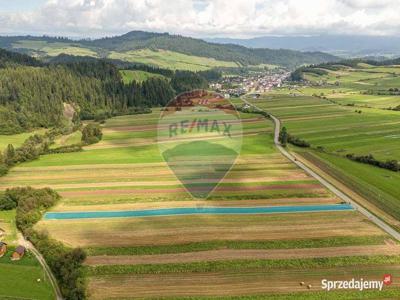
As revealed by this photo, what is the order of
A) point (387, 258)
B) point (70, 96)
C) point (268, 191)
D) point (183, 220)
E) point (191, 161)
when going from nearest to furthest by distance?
point (387, 258) < point (183, 220) < point (191, 161) < point (268, 191) < point (70, 96)

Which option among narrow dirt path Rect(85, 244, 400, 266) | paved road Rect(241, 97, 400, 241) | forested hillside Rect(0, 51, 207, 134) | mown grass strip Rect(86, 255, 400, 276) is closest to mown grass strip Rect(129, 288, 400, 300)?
mown grass strip Rect(86, 255, 400, 276)

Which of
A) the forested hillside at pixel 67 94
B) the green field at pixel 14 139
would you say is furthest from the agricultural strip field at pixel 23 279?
the forested hillside at pixel 67 94

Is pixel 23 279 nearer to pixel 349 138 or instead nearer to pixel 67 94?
pixel 349 138

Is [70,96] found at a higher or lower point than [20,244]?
higher

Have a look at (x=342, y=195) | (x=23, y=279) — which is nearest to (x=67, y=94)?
(x=342, y=195)

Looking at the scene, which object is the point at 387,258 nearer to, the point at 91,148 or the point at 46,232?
the point at 46,232

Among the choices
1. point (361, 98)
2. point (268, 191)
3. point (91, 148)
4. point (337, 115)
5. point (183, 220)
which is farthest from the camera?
point (361, 98)

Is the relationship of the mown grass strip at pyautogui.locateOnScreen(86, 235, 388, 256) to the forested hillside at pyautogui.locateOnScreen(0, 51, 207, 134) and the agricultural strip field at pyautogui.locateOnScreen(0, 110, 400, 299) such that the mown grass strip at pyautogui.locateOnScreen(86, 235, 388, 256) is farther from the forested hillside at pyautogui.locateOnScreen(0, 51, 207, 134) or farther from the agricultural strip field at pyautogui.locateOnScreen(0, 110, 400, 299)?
the forested hillside at pyautogui.locateOnScreen(0, 51, 207, 134)


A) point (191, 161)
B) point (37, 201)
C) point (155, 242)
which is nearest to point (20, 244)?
point (37, 201)
